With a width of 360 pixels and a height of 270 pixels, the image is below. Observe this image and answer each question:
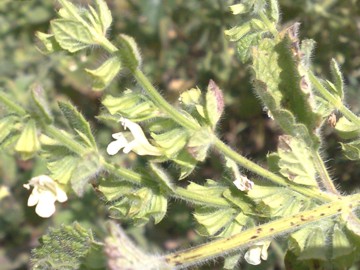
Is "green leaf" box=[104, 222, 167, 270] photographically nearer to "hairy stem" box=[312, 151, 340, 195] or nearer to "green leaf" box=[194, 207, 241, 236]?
"green leaf" box=[194, 207, 241, 236]

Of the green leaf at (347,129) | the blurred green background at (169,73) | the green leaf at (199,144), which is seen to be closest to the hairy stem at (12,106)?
the green leaf at (199,144)

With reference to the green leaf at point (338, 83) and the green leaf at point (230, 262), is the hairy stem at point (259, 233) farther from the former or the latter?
the green leaf at point (338, 83)

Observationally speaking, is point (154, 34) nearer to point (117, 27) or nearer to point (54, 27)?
point (117, 27)

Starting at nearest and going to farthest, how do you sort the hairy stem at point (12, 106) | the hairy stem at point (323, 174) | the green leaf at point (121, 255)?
the green leaf at point (121, 255)
the hairy stem at point (12, 106)
the hairy stem at point (323, 174)

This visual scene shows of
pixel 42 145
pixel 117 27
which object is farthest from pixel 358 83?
pixel 42 145

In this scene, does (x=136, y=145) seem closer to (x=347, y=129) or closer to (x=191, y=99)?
(x=191, y=99)

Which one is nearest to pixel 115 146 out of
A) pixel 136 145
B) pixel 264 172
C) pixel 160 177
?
pixel 136 145
